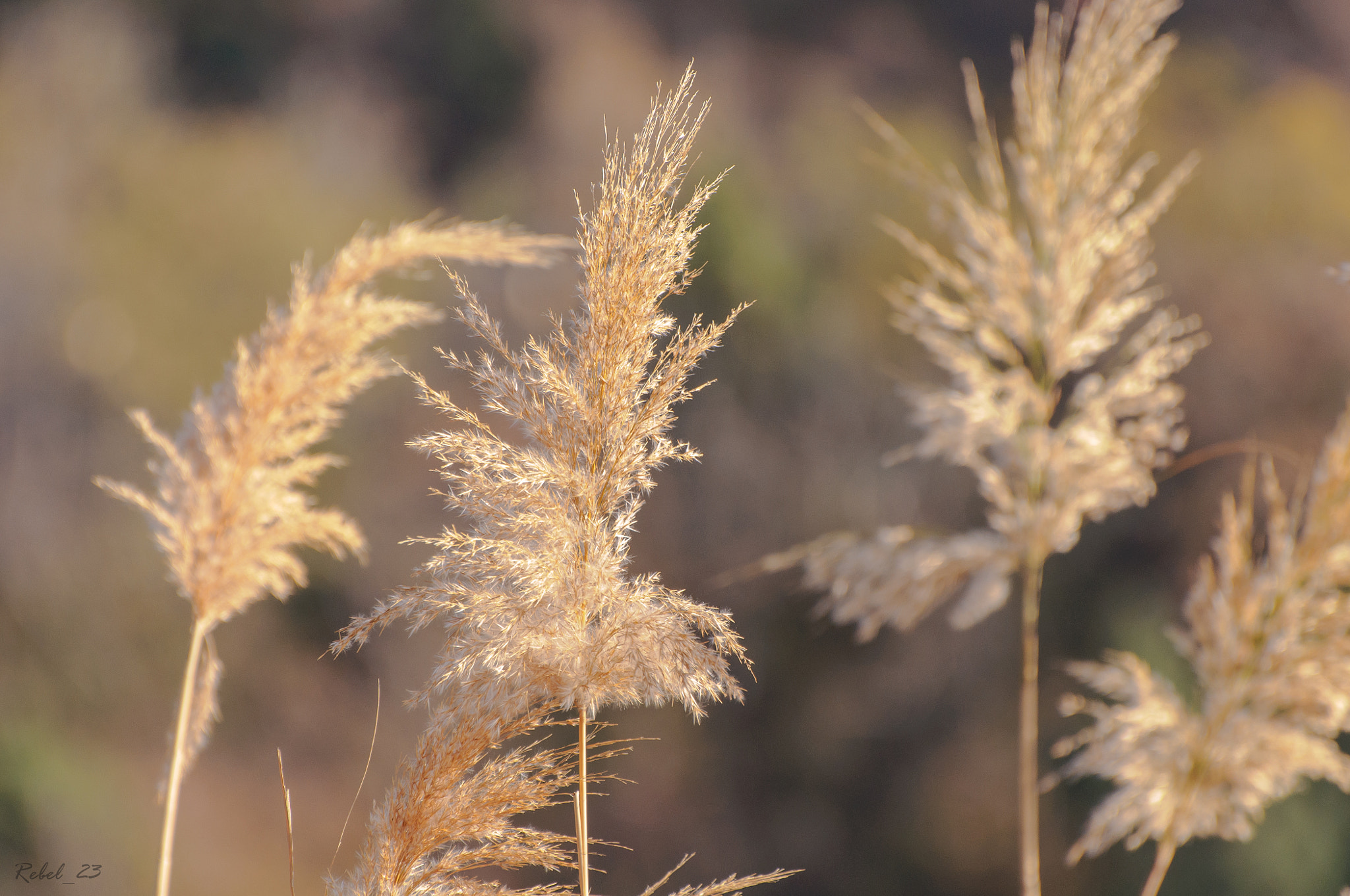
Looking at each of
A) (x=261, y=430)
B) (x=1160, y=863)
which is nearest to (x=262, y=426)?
(x=261, y=430)

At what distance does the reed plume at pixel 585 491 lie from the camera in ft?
2.98

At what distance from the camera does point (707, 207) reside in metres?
10.8

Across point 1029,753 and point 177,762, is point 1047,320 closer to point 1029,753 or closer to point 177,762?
point 1029,753

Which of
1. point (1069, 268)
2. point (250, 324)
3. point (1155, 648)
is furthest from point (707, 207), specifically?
point (1069, 268)

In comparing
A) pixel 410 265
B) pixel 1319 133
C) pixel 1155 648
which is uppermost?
pixel 1319 133

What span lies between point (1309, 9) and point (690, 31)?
11319 millimetres

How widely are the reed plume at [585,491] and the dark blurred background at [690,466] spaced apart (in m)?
6.71

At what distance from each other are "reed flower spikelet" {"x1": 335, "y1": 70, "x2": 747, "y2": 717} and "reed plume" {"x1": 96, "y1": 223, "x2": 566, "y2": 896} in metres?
0.16

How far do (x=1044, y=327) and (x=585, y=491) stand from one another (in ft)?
2.63

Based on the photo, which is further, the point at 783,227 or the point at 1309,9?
the point at 1309,9

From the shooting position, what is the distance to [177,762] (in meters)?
0.97

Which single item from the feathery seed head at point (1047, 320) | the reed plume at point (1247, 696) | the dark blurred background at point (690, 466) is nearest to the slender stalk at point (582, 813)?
the feathery seed head at point (1047, 320)

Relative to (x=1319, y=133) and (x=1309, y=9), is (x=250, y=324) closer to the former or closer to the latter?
(x=1319, y=133)
